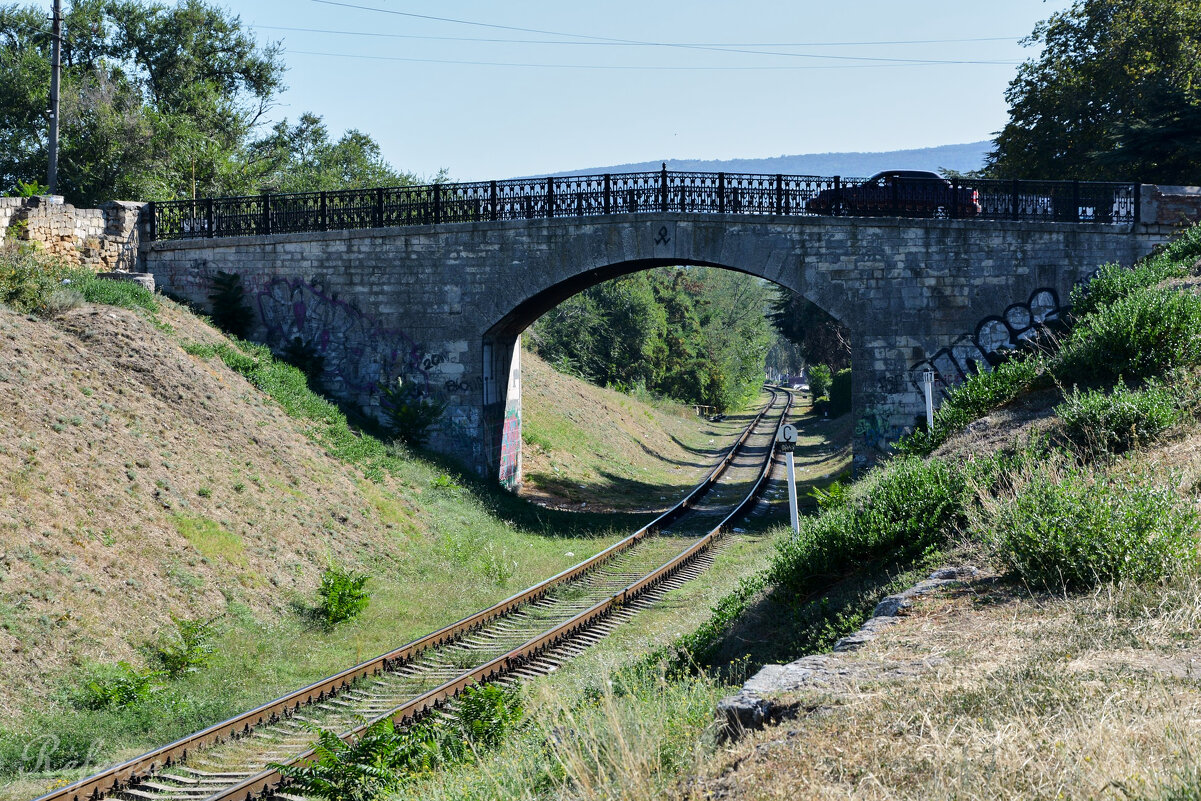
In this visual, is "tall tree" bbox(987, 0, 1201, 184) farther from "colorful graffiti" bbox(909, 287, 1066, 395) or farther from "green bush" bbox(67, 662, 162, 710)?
"green bush" bbox(67, 662, 162, 710)

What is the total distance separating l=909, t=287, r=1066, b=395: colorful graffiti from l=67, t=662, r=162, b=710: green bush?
14.9m

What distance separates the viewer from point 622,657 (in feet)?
33.5

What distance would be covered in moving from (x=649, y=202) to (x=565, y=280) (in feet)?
7.76

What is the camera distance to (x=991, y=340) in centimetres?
1917

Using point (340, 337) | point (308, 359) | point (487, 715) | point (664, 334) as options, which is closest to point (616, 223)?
point (340, 337)

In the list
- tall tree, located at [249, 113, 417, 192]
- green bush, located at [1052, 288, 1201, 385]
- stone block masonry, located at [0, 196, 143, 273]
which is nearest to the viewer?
green bush, located at [1052, 288, 1201, 385]

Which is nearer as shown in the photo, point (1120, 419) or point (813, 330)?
point (1120, 419)

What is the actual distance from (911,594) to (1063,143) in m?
27.1

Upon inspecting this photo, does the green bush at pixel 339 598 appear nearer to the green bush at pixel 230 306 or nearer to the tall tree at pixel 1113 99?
the green bush at pixel 230 306

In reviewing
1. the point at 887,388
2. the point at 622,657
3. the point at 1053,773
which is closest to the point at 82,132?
the point at 887,388

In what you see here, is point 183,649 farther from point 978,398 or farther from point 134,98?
point 134,98

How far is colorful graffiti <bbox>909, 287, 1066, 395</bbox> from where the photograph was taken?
1902 cm

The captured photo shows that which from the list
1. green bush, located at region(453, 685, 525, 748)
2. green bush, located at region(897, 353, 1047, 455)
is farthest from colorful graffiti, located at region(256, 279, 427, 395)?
green bush, located at region(453, 685, 525, 748)

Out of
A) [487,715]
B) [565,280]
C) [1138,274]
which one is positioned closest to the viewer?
[487,715]
